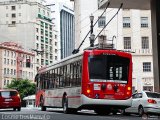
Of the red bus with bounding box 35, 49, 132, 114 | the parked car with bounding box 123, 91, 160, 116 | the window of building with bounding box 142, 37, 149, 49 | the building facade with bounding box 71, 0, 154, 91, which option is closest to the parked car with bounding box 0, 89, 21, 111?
the red bus with bounding box 35, 49, 132, 114

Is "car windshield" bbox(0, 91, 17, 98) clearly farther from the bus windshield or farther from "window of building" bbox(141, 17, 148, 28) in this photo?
"window of building" bbox(141, 17, 148, 28)

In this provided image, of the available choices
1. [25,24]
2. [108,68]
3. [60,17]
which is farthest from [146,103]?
[60,17]

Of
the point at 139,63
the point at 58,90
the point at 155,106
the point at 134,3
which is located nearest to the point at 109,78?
the point at 155,106

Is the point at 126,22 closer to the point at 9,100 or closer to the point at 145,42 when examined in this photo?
the point at 145,42

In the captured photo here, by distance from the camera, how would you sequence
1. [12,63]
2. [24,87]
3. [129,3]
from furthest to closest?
[12,63], [24,87], [129,3]

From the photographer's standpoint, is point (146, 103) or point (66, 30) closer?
point (146, 103)

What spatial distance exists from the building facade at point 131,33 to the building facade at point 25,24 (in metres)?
90.2

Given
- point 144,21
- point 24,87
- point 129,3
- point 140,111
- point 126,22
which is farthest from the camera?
point 24,87

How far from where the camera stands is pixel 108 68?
2098 centimetres

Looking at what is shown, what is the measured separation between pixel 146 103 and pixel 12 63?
11910cm

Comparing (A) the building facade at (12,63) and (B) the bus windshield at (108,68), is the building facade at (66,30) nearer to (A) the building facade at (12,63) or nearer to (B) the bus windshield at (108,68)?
(A) the building facade at (12,63)

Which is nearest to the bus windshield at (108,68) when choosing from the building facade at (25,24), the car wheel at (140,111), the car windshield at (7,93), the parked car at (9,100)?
the car wheel at (140,111)

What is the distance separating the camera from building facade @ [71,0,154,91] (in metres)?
55.5

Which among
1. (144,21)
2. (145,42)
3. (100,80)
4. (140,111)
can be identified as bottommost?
(140,111)
